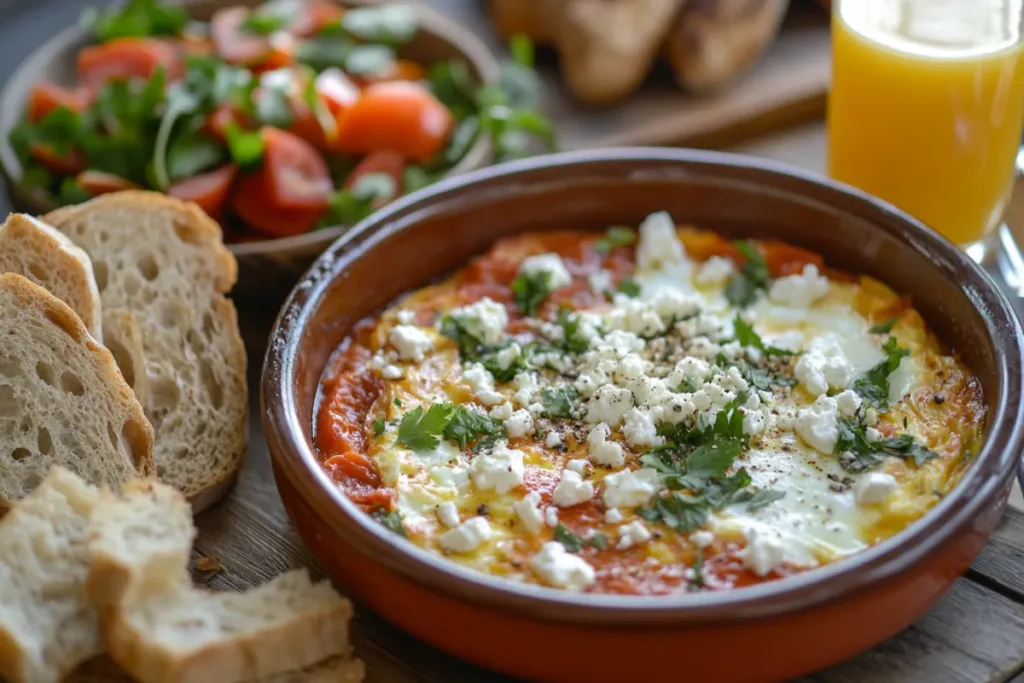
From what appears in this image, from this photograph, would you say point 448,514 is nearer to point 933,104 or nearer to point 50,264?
point 50,264

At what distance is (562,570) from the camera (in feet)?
8.90

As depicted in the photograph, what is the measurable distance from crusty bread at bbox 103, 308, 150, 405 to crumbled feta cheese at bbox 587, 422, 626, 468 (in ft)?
4.11

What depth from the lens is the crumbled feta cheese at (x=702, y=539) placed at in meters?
2.79

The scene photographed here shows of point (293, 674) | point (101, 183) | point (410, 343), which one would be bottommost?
point (293, 674)

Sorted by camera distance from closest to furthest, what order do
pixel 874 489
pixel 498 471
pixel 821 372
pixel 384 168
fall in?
1. pixel 874 489
2. pixel 498 471
3. pixel 821 372
4. pixel 384 168

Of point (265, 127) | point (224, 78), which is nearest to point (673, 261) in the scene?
point (265, 127)

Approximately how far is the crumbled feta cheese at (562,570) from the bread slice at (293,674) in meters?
0.47

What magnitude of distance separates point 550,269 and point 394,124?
107 centimetres

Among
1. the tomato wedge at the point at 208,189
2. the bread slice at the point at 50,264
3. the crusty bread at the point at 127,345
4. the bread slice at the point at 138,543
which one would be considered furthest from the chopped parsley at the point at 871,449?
the tomato wedge at the point at 208,189

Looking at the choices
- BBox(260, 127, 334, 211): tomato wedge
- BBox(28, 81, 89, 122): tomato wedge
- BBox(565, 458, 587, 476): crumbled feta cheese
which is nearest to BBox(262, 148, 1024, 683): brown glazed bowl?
BBox(565, 458, 587, 476): crumbled feta cheese

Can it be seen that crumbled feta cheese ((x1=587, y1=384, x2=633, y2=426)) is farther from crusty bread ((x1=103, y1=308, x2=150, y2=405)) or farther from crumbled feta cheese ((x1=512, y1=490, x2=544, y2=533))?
crusty bread ((x1=103, y1=308, x2=150, y2=405))

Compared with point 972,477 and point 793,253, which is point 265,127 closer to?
point 793,253

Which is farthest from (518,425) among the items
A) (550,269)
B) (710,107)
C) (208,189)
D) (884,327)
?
(710,107)

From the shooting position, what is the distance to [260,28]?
4.93 m
